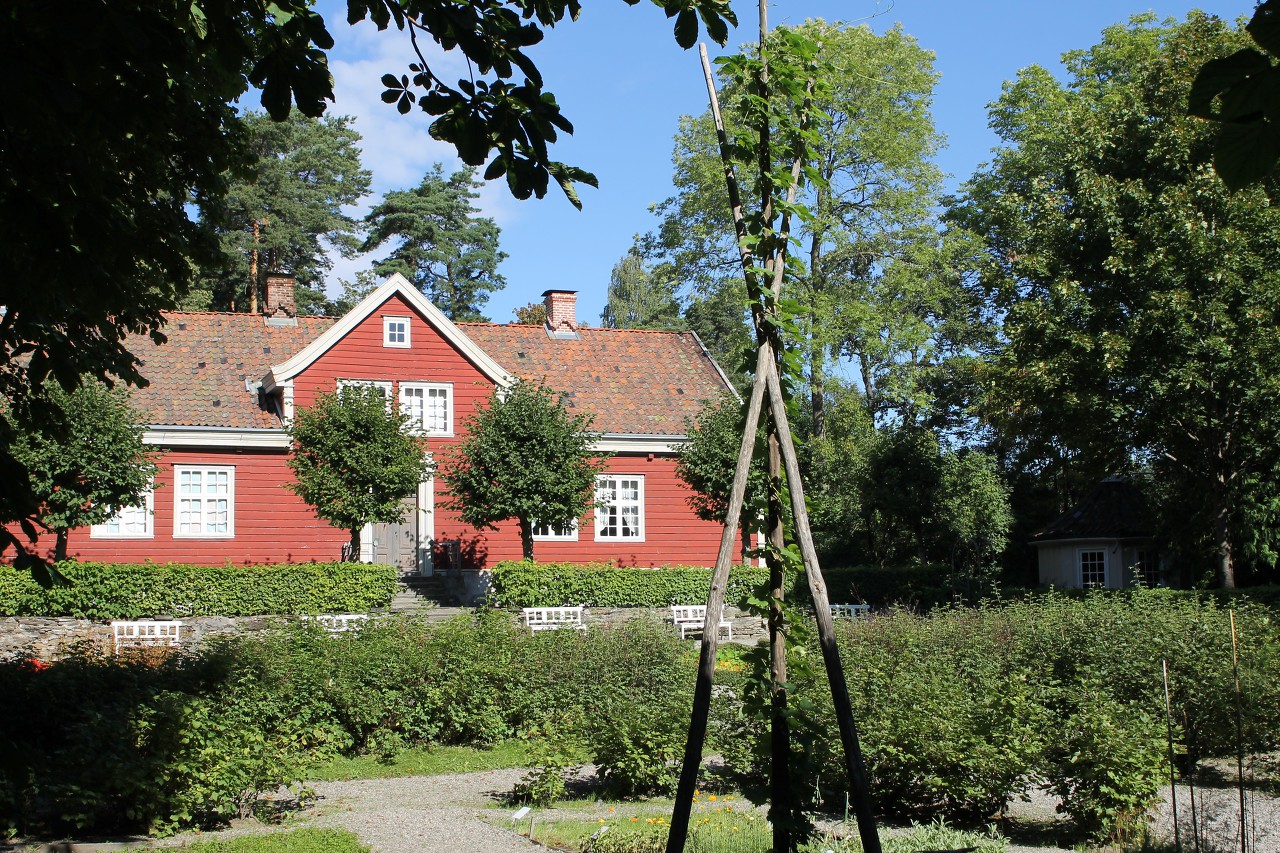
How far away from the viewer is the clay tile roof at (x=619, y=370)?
96.1ft

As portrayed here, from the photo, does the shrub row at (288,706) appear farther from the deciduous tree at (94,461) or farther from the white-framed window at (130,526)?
the white-framed window at (130,526)

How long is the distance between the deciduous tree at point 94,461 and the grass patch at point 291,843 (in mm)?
13064

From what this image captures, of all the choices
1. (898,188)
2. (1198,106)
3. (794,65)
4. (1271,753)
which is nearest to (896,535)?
(898,188)

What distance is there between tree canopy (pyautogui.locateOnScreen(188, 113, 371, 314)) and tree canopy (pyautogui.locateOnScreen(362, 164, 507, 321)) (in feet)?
5.43

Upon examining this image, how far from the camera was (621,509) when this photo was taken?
94.5 feet

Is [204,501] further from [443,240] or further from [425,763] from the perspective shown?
[443,240]

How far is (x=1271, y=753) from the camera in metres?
10.9

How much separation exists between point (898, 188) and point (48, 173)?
32.1m

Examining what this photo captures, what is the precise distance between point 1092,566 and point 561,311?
1659cm

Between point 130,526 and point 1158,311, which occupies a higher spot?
point 1158,311

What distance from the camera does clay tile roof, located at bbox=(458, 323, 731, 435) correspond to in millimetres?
29281

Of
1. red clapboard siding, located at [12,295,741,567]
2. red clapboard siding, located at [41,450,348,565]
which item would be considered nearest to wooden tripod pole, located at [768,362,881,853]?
red clapboard siding, located at [12,295,741,567]

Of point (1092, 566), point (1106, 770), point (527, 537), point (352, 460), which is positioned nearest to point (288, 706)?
point (1106, 770)

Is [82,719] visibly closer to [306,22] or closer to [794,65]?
[306,22]
